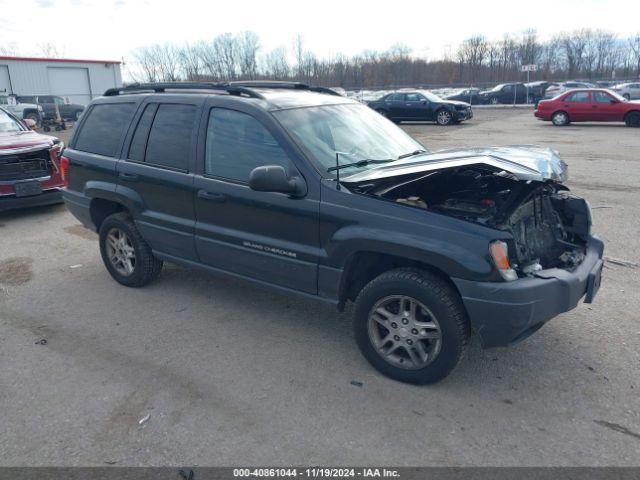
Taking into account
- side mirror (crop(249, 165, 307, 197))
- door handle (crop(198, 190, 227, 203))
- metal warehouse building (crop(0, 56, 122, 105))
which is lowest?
door handle (crop(198, 190, 227, 203))

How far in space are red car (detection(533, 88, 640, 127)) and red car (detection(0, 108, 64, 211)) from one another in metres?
19.1

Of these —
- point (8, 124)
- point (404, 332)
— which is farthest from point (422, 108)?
point (404, 332)

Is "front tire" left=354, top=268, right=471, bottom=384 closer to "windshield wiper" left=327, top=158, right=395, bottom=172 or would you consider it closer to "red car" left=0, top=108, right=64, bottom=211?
"windshield wiper" left=327, top=158, right=395, bottom=172

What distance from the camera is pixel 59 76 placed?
4294 cm

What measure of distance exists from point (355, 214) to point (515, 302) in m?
→ 1.12

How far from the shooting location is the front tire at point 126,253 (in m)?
5.00

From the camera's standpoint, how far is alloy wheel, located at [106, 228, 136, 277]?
202 inches

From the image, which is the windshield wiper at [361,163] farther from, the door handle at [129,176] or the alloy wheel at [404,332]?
the door handle at [129,176]

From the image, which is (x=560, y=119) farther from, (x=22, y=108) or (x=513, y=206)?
(x=22, y=108)

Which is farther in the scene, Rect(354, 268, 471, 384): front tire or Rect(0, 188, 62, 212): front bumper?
Rect(0, 188, 62, 212): front bumper

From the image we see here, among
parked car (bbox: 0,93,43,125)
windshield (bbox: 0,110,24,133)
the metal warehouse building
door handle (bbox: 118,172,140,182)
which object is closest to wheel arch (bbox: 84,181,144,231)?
door handle (bbox: 118,172,140,182)

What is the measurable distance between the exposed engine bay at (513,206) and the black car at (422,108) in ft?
64.2

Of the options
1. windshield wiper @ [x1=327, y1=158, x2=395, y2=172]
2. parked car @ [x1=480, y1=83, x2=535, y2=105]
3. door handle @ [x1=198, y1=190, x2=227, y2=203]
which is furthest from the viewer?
parked car @ [x1=480, y1=83, x2=535, y2=105]

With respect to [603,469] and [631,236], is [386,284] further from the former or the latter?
[631,236]
